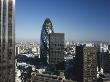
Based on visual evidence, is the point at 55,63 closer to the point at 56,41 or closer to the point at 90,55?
the point at 56,41

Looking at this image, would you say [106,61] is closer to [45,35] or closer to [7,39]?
[45,35]

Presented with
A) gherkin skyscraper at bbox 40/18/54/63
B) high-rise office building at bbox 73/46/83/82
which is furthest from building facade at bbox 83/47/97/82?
gherkin skyscraper at bbox 40/18/54/63

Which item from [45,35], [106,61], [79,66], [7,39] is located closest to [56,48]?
[45,35]

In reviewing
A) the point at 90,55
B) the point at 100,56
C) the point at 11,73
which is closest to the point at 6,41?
the point at 11,73

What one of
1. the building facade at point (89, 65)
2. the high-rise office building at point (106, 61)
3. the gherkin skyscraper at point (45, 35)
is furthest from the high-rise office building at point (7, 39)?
the gherkin skyscraper at point (45, 35)

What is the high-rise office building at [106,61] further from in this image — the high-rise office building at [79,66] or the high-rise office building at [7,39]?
the high-rise office building at [7,39]
